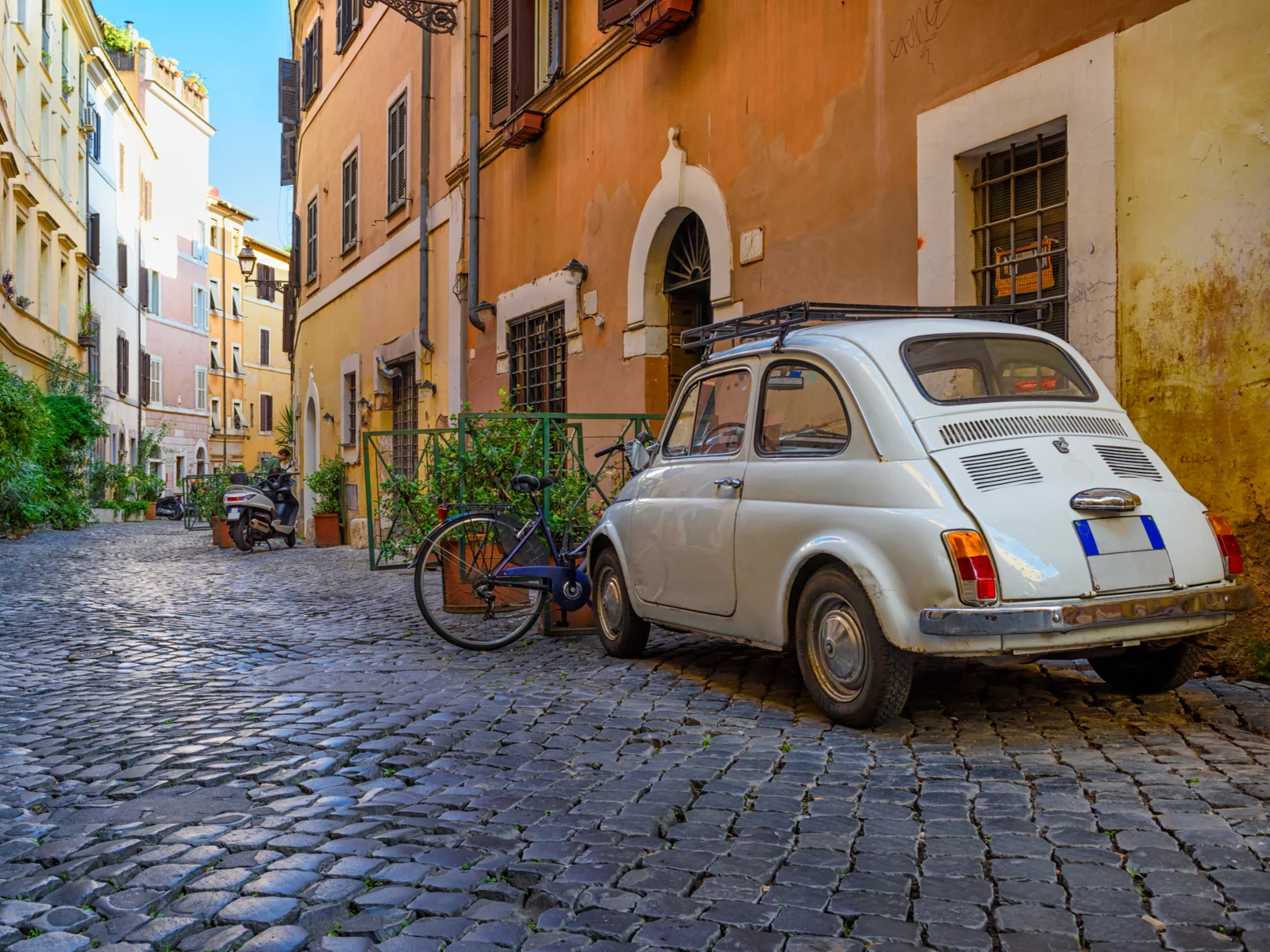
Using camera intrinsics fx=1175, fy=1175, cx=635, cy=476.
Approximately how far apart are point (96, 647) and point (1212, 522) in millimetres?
6064

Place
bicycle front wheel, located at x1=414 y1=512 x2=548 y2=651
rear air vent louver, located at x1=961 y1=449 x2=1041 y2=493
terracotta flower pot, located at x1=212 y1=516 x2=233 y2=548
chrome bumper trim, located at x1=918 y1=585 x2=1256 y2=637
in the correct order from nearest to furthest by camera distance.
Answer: chrome bumper trim, located at x1=918 y1=585 x2=1256 y2=637, rear air vent louver, located at x1=961 y1=449 x2=1041 y2=493, bicycle front wheel, located at x1=414 y1=512 x2=548 y2=651, terracotta flower pot, located at x1=212 y1=516 x2=233 y2=548

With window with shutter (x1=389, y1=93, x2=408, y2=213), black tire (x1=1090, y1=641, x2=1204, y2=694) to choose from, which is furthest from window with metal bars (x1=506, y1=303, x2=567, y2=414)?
black tire (x1=1090, y1=641, x2=1204, y2=694)

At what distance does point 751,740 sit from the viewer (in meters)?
4.41

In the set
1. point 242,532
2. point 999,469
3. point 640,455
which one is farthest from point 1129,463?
point 242,532

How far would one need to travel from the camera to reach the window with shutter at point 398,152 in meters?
16.8

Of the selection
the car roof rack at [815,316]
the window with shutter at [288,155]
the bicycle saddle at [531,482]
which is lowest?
the bicycle saddle at [531,482]

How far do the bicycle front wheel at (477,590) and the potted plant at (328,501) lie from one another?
11058mm

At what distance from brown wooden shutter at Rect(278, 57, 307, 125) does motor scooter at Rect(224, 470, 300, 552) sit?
450 inches

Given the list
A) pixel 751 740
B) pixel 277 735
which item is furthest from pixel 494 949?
pixel 277 735

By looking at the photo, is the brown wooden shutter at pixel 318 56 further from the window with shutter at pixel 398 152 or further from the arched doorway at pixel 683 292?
the arched doorway at pixel 683 292

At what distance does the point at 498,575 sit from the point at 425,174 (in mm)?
10142

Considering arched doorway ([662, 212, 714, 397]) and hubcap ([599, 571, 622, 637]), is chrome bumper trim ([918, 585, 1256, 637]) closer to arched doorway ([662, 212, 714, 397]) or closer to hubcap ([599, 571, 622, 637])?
hubcap ([599, 571, 622, 637])

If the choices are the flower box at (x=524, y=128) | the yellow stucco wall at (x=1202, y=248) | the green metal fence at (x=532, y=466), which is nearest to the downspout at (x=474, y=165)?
the flower box at (x=524, y=128)

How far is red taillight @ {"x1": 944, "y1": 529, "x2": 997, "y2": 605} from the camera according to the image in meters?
4.06
